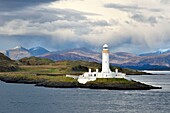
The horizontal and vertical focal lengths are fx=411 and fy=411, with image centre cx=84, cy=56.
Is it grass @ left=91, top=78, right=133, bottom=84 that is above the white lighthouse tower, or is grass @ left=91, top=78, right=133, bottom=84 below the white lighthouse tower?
below

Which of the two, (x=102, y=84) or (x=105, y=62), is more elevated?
(x=105, y=62)

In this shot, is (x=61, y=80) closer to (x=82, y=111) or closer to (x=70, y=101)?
(x=70, y=101)

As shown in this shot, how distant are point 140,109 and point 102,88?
150 feet

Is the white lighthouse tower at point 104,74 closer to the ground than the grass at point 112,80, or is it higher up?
higher up

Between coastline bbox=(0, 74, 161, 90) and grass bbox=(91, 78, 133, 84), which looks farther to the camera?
grass bbox=(91, 78, 133, 84)

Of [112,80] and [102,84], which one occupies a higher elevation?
[112,80]

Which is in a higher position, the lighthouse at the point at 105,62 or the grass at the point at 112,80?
the lighthouse at the point at 105,62

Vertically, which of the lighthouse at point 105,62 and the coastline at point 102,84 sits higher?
the lighthouse at point 105,62

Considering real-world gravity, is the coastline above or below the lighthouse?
below

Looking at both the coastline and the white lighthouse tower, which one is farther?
the white lighthouse tower

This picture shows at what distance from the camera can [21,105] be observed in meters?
85.9

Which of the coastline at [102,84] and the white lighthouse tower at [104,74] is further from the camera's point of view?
the white lighthouse tower at [104,74]

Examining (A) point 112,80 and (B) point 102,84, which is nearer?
(B) point 102,84

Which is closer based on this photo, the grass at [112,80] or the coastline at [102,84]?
the coastline at [102,84]
